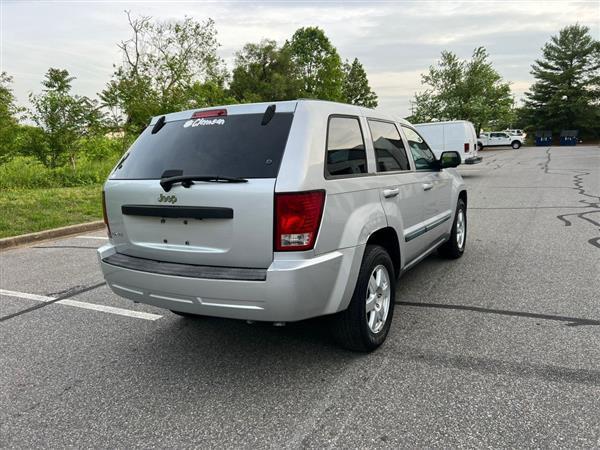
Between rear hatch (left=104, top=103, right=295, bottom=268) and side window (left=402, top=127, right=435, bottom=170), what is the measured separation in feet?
6.35

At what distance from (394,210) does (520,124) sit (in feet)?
249

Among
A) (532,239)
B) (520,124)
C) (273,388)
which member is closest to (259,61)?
(520,124)

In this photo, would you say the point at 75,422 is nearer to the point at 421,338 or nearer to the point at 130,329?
the point at 130,329

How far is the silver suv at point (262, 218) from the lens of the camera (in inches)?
105

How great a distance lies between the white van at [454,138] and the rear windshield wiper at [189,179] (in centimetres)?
1635

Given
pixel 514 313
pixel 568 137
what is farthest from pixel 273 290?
pixel 568 137

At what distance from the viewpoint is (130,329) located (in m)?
3.99

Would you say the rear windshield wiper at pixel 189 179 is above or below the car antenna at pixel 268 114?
below

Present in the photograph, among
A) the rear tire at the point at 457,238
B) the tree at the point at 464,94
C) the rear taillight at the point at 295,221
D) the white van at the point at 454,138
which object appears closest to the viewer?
the rear taillight at the point at 295,221

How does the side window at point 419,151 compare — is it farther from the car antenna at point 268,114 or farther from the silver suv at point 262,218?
→ the car antenna at point 268,114

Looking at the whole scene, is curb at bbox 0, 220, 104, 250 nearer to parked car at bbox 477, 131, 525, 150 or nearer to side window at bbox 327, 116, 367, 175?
side window at bbox 327, 116, 367, 175

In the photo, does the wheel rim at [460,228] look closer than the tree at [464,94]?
Yes

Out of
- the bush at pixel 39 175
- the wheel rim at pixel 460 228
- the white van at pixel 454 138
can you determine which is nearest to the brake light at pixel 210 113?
the wheel rim at pixel 460 228

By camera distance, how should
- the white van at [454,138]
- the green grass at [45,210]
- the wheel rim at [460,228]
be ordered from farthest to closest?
the white van at [454,138]
the green grass at [45,210]
the wheel rim at [460,228]
